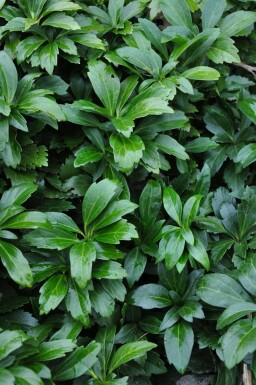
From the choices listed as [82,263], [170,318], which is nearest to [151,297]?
[170,318]

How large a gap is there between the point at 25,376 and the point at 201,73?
4.33 feet

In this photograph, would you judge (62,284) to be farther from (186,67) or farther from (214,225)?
(186,67)

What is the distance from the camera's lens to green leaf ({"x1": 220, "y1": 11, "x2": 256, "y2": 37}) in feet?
6.96

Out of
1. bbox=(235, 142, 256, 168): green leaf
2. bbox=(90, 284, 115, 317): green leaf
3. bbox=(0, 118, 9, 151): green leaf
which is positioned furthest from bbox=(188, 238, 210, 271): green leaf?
bbox=(0, 118, 9, 151): green leaf

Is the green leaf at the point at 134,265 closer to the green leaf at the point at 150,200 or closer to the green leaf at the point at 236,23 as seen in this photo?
the green leaf at the point at 150,200

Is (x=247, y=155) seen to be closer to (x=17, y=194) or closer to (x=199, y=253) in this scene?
(x=199, y=253)

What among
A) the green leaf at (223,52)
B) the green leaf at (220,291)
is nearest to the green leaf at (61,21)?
the green leaf at (223,52)

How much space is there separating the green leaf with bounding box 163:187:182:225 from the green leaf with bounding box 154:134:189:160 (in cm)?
15

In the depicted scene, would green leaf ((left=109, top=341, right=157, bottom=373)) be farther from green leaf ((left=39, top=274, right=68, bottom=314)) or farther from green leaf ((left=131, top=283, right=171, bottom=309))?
green leaf ((left=39, top=274, right=68, bottom=314))

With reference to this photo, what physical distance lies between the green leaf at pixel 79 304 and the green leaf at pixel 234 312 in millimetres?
441

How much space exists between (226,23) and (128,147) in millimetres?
857

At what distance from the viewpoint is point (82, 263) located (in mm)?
1532

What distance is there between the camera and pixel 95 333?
6.05 ft

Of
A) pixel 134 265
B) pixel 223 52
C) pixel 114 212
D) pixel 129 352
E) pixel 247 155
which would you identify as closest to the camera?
pixel 129 352
